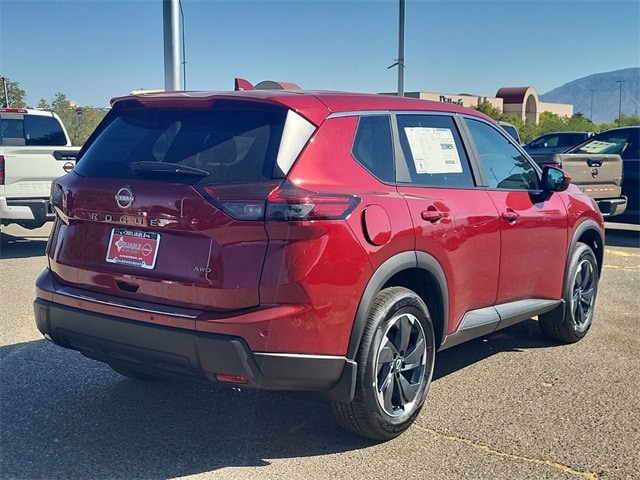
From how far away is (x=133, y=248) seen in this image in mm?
3619

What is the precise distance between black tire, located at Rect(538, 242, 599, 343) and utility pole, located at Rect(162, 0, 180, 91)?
6.19 metres

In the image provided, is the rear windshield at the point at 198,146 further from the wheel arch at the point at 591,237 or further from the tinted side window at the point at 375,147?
the wheel arch at the point at 591,237

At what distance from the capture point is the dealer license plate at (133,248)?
354 centimetres

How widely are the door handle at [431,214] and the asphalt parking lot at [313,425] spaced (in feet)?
3.78

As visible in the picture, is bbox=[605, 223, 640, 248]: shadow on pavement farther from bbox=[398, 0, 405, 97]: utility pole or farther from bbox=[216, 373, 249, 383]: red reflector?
Answer: bbox=[216, 373, 249, 383]: red reflector

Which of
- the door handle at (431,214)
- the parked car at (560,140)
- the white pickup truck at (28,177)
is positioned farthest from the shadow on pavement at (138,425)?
the parked car at (560,140)

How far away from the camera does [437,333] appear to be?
14.2 feet

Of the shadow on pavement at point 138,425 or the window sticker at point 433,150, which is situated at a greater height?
the window sticker at point 433,150

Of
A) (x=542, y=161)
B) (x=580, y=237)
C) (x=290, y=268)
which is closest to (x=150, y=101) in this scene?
(x=290, y=268)

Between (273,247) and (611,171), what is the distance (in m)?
9.13

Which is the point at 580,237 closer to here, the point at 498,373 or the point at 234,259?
the point at 498,373

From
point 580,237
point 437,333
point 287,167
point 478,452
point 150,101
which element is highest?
point 150,101

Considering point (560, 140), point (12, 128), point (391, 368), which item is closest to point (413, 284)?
point (391, 368)

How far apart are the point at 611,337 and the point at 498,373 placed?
1513 millimetres
